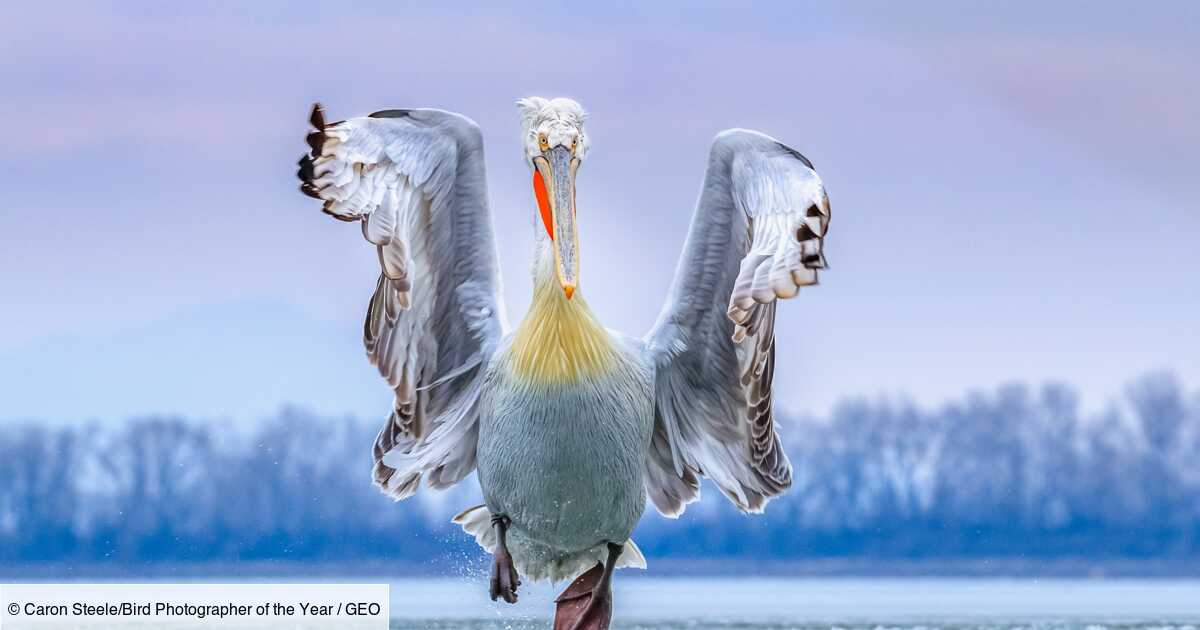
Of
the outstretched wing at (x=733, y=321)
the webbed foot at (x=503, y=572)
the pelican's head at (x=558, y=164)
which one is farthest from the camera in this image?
the webbed foot at (x=503, y=572)

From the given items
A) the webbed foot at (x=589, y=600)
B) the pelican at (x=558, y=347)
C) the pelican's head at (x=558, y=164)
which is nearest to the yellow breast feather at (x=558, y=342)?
the pelican at (x=558, y=347)

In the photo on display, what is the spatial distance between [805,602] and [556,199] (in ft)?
27.3

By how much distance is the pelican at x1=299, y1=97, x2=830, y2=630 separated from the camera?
573cm

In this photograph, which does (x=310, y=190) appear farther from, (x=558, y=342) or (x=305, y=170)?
(x=558, y=342)

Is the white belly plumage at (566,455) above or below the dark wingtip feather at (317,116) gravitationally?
below

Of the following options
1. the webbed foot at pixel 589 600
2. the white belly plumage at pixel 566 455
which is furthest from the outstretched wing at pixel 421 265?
the webbed foot at pixel 589 600

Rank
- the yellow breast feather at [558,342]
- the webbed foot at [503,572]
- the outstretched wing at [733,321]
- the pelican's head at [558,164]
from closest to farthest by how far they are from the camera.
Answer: the outstretched wing at [733,321] < the pelican's head at [558,164] < the yellow breast feather at [558,342] < the webbed foot at [503,572]

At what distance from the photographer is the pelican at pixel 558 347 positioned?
5.73 m

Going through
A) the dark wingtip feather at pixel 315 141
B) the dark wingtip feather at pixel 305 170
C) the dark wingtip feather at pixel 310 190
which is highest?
the dark wingtip feather at pixel 315 141

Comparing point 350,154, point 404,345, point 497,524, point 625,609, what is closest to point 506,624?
point 625,609

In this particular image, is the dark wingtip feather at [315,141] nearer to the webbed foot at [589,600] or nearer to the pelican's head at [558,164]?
the pelican's head at [558,164]

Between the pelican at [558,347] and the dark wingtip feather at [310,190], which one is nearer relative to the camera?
the dark wingtip feather at [310,190]

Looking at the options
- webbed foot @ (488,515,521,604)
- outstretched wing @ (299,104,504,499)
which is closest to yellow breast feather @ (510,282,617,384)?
outstretched wing @ (299,104,504,499)

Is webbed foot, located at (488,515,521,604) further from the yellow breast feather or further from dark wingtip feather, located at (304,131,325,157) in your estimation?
dark wingtip feather, located at (304,131,325,157)
